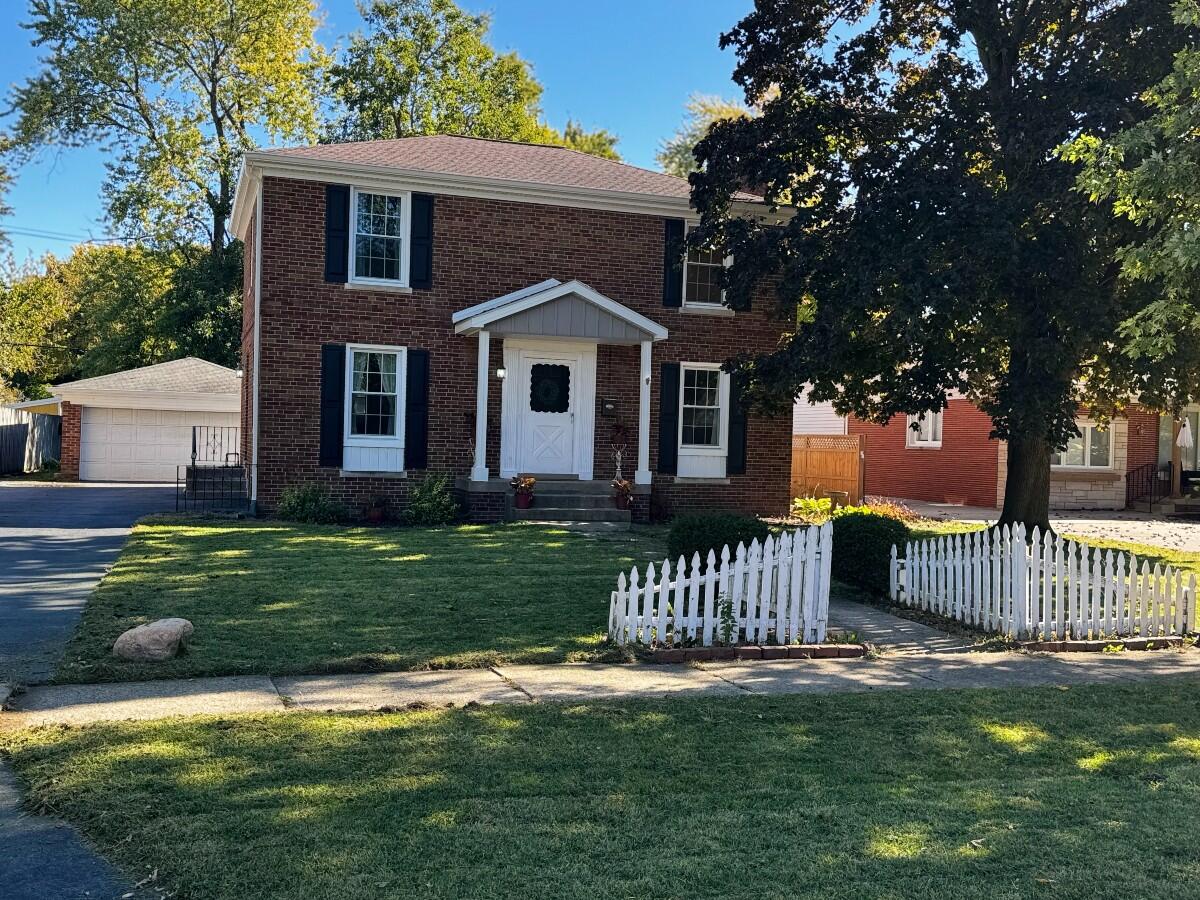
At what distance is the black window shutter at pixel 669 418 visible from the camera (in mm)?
19766

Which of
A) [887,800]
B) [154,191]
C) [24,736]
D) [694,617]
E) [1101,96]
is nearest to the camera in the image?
[887,800]

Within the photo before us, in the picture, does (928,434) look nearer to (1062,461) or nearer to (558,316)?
(1062,461)

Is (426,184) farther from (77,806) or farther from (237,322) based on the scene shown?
(237,322)

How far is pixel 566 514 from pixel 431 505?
2.29m

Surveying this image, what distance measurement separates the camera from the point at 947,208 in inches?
532

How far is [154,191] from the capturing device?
123 feet

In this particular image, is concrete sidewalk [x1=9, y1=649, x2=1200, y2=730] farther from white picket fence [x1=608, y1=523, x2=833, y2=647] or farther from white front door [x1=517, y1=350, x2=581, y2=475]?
white front door [x1=517, y1=350, x2=581, y2=475]

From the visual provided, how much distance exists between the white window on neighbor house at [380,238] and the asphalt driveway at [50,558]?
5794 millimetres

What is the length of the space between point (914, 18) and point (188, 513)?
47.4 feet

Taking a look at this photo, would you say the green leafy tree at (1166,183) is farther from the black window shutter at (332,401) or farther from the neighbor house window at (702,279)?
the black window shutter at (332,401)

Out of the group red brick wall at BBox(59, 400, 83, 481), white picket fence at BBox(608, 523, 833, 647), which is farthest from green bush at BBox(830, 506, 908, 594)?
red brick wall at BBox(59, 400, 83, 481)

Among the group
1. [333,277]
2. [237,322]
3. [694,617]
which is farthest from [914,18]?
[237,322]

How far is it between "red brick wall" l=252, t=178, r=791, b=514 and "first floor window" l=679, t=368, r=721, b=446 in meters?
0.39

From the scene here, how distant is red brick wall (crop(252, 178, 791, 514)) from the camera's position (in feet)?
57.8
